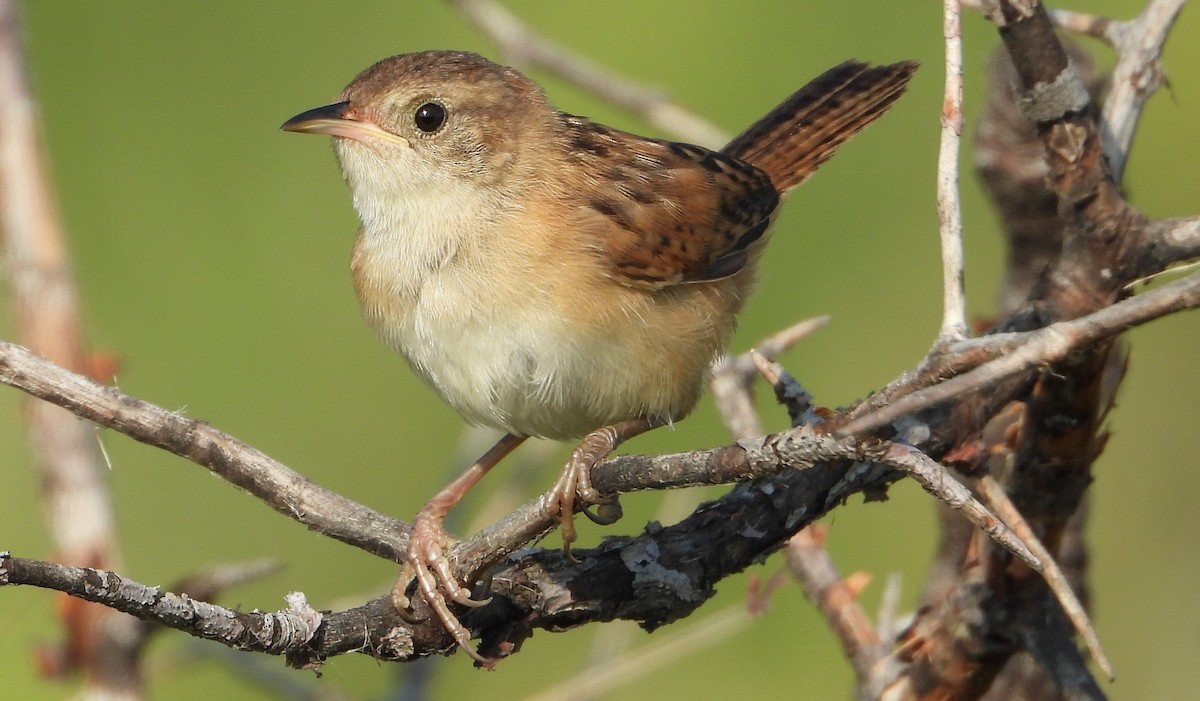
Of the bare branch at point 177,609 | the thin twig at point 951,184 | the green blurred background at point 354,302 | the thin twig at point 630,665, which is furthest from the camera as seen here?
the green blurred background at point 354,302

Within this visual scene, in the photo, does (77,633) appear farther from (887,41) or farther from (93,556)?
(887,41)

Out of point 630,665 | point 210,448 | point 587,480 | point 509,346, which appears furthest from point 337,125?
point 630,665

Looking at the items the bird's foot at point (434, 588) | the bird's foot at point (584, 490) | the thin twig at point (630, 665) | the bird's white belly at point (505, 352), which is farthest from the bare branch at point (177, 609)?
the thin twig at point (630, 665)

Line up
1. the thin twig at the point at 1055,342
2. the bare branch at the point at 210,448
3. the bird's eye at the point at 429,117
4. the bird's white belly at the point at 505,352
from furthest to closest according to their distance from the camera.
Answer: the bird's eye at the point at 429,117 → the bird's white belly at the point at 505,352 → the bare branch at the point at 210,448 → the thin twig at the point at 1055,342

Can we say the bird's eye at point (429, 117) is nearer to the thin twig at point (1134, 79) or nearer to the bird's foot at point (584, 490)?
the bird's foot at point (584, 490)

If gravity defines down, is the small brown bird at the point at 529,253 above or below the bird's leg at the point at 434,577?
above

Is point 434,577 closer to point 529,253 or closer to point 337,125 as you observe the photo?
point 529,253
